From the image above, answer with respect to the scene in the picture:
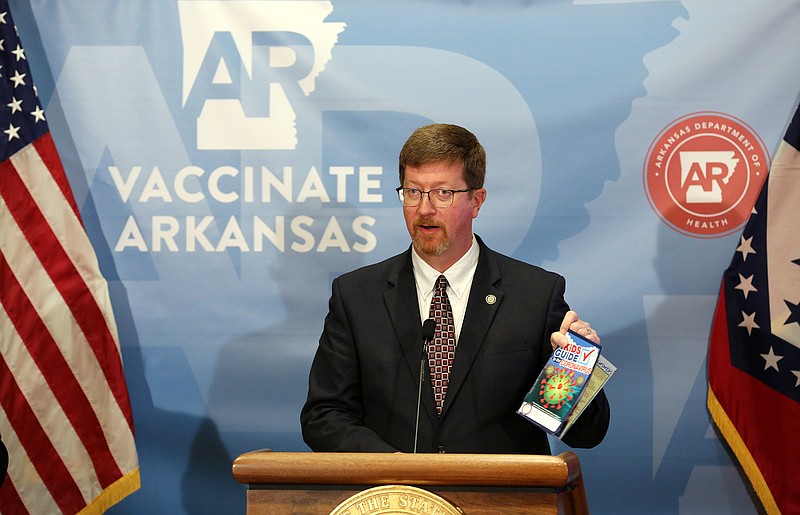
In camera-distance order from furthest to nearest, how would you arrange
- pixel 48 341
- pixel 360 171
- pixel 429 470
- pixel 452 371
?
pixel 360 171
pixel 48 341
pixel 452 371
pixel 429 470

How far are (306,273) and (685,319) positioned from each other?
4.76ft

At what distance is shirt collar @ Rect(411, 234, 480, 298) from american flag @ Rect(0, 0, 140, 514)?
1.48 metres

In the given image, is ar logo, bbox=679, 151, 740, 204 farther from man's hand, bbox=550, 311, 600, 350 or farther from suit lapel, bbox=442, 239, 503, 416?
man's hand, bbox=550, 311, 600, 350

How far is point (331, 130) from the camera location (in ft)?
11.3

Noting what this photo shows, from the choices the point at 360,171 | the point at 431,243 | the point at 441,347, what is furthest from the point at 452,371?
the point at 360,171

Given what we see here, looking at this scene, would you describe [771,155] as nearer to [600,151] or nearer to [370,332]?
[600,151]

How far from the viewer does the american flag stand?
323 centimetres

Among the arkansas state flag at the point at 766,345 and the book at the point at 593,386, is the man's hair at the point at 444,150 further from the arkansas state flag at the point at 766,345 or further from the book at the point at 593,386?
the arkansas state flag at the point at 766,345

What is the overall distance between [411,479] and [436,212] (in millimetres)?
892

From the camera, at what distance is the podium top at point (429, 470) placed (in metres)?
1.66

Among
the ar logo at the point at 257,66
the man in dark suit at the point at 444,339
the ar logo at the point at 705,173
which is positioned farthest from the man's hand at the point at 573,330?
the ar logo at the point at 257,66

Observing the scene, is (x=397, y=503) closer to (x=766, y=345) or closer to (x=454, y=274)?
(x=454, y=274)

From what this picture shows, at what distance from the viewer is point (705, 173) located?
332 cm

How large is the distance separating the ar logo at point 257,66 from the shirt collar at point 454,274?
118 cm
